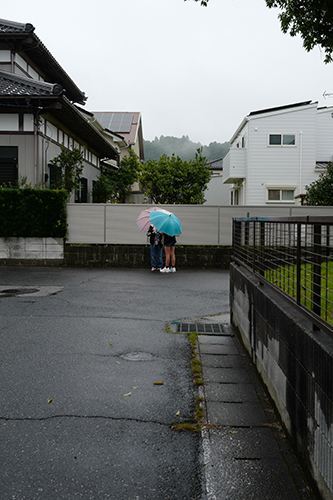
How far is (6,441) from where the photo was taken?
327 centimetres

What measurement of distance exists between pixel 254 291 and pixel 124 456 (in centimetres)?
244

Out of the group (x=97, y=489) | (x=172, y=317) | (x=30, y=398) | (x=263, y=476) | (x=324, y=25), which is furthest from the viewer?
(x=324, y=25)

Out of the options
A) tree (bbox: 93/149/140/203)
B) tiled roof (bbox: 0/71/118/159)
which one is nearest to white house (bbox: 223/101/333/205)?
tree (bbox: 93/149/140/203)

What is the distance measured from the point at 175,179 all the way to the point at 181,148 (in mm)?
92989

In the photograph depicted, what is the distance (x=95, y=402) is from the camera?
4.03 meters

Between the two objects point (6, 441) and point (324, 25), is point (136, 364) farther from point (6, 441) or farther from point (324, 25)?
point (324, 25)

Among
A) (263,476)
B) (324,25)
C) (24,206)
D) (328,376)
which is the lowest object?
(263,476)

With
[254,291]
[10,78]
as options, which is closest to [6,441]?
[254,291]

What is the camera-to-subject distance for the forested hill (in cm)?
9300

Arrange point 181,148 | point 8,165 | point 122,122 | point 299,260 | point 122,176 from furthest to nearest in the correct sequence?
point 181,148
point 122,122
point 122,176
point 8,165
point 299,260

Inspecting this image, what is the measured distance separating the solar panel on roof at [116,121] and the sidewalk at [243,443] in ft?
130

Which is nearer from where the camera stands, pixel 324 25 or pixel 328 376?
pixel 328 376

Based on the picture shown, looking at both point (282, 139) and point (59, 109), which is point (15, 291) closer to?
point (59, 109)

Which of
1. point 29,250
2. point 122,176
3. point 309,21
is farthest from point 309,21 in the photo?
point 122,176
